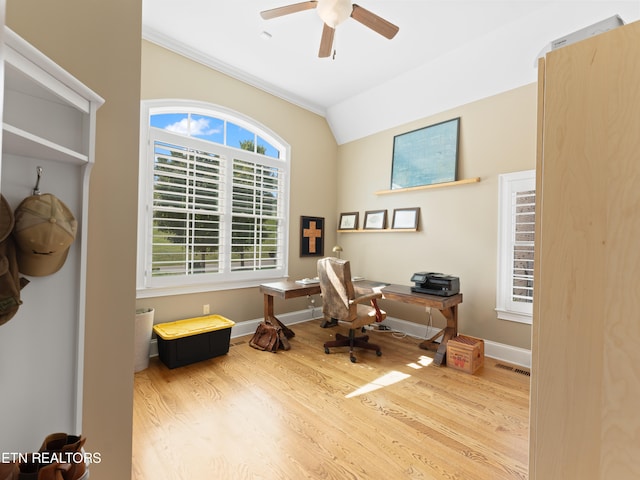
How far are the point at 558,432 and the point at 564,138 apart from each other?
87 cm

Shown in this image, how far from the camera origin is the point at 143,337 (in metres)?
2.66

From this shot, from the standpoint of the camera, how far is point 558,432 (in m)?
0.85

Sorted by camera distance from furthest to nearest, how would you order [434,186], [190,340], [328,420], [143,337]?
[434,186]
[190,340]
[143,337]
[328,420]

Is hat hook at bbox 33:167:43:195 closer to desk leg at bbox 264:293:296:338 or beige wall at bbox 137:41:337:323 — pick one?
beige wall at bbox 137:41:337:323

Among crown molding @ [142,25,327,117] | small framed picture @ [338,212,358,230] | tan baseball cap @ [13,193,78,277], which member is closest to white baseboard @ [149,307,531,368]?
small framed picture @ [338,212,358,230]

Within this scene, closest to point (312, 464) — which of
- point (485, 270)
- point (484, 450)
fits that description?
point (484, 450)

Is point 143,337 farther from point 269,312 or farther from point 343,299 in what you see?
point 343,299

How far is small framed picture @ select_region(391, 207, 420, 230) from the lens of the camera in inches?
146

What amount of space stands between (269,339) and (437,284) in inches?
75.9

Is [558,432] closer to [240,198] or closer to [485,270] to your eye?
[485,270]

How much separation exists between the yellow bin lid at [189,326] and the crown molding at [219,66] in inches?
112

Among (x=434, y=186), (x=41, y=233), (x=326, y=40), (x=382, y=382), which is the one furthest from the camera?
(x=434, y=186)

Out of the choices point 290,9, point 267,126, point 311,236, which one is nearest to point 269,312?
point 311,236

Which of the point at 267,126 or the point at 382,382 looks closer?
the point at 382,382
